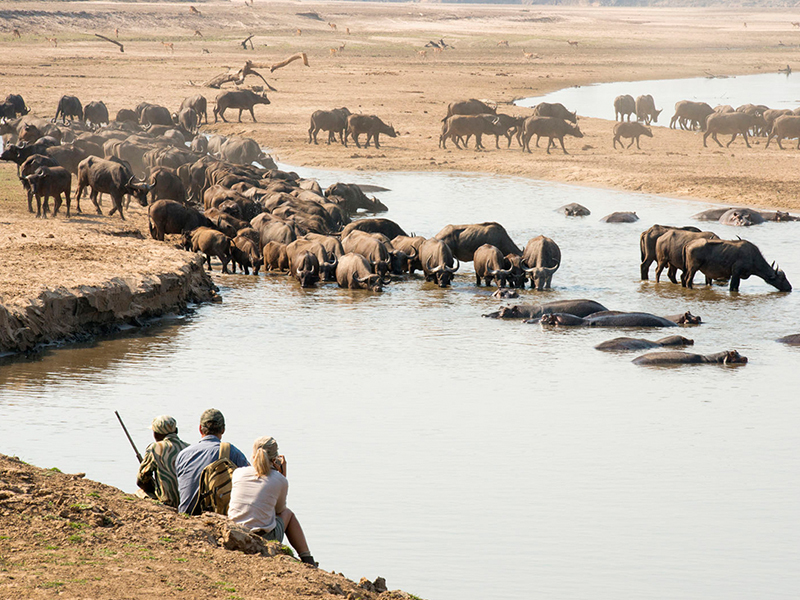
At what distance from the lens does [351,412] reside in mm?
10500

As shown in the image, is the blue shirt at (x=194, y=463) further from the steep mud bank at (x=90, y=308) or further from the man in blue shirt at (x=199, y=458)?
the steep mud bank at (x=90, y=308)

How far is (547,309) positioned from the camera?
15047 millimetres

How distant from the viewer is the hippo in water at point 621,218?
23.1 m

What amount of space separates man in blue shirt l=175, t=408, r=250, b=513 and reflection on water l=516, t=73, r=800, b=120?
125ft

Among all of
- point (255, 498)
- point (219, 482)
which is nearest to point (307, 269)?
point (219, 482)

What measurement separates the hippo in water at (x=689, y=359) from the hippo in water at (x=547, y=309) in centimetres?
251

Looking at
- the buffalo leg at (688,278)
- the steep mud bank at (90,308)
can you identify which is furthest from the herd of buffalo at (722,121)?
the steep mud bank at (90,308)

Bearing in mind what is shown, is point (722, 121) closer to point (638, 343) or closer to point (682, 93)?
point (682, 93)

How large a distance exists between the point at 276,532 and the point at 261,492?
1.13 feet

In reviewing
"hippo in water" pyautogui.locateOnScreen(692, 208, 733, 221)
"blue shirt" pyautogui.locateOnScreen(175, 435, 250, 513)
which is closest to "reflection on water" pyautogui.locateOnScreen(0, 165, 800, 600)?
"blue shirt" pyautogui.locateOnScreen(175, 435, 250, 513)

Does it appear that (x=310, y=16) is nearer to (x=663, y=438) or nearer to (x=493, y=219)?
(x=493, y=219)

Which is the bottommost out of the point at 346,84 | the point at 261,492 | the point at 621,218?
the point at 261,492

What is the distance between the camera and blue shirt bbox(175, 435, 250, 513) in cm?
667

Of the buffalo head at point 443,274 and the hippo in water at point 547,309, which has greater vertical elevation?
the buffalo head at point 443,274
